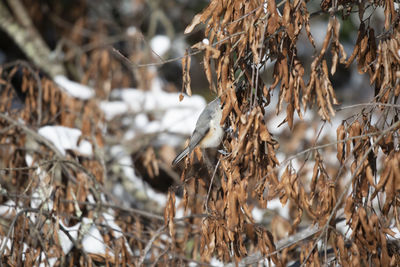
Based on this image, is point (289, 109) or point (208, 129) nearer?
point (289, 109)

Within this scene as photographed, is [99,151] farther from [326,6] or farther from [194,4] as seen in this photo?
[194,4]

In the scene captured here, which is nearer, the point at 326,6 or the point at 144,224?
the point at 326,6

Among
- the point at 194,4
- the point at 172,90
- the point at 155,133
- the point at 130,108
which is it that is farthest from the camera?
the point at 194,4

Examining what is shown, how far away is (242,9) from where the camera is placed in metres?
1.63

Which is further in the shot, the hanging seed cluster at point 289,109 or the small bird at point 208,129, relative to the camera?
the small bird at point 208,129

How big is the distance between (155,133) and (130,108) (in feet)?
2.31

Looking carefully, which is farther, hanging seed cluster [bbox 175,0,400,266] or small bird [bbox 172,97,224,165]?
small bird [bbox 172,97,224,165]

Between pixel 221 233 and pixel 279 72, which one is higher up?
pixel 279 72

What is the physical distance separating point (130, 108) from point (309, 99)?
3.12m

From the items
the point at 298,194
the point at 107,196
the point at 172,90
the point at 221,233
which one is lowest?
the point at 221,233

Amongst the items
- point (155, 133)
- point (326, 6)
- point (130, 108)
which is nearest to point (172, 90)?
point (130, 108)

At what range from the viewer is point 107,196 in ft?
10.0

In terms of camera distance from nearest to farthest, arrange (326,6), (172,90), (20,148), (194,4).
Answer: (326,6) < (20,148) < (172,90) < (194,4)

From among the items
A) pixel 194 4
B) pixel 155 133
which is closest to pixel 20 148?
pixel 155 133
